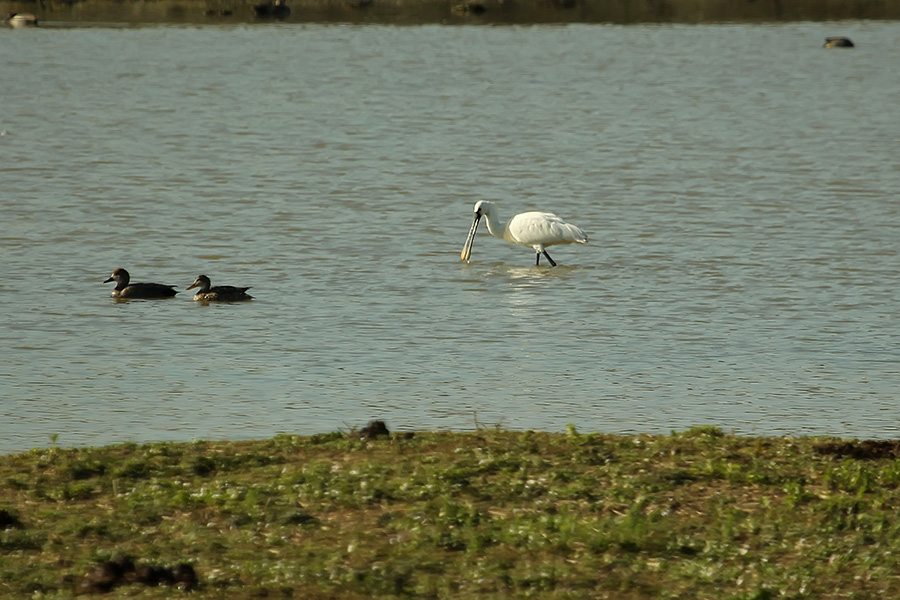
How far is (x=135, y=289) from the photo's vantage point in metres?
13.7

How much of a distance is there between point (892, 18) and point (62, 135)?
4065cm

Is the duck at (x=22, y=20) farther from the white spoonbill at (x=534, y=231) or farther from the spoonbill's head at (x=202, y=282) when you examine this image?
the spoonbill's head at (x=202, y=282)

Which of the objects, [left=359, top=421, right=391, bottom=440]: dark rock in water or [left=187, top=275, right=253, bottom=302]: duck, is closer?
[left=359, top=421, right=391, bottom=440]: dark rock in water

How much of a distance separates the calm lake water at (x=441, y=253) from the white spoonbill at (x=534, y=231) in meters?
0.28

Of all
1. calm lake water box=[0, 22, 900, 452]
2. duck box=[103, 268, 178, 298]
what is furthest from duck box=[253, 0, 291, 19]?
duck box=[103, 268, 178, 298]

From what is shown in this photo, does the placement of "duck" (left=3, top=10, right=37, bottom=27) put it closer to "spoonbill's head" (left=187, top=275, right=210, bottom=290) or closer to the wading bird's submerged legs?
the wading bird's submerged legs

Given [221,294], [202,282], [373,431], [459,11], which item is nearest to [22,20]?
[459,11]

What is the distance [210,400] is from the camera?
9.98 metres

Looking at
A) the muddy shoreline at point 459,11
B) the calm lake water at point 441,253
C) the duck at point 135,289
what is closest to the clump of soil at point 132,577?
the calm lake water at point 441,253

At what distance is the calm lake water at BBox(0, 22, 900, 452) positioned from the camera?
1009 centimetres

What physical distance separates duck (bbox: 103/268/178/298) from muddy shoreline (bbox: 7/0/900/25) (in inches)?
1561

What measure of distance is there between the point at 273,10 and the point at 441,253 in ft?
126

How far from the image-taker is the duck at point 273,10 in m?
53.2

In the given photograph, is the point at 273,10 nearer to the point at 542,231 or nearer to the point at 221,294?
the point at 542,231
